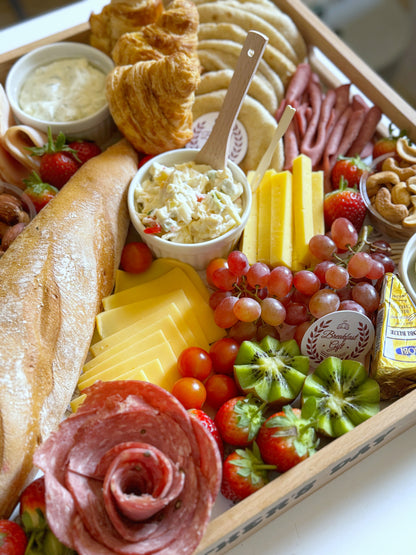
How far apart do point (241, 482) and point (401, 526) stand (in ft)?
1.36

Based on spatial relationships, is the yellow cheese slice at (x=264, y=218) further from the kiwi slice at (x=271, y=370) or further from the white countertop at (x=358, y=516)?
the white countertop at (x=358, y=516)

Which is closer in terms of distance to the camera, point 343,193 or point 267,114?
point 343,193

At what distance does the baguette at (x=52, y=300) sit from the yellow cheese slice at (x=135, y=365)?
4 cm

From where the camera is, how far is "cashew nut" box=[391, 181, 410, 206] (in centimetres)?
149

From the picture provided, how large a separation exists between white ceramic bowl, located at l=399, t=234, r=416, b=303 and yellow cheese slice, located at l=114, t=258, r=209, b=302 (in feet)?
1.68

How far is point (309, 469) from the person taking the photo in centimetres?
108

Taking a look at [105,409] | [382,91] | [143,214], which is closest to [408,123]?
[382,91]

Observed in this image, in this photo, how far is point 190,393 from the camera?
123 cm

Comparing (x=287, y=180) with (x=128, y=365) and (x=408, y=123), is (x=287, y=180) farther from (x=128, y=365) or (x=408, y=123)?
(x=128, y=365)

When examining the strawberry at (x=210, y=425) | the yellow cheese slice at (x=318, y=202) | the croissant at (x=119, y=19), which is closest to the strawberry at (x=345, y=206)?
the yellow cheese slice at (x=318, y=202)

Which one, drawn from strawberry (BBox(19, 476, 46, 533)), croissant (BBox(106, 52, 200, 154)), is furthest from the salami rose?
croissant (BBox(106, 52, 200, 154))

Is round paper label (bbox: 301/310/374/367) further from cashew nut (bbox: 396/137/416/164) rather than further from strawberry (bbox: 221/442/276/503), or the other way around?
cashew nut (bbox: 396/137/416/164)

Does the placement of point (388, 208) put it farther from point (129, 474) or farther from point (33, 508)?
point (33, 508)

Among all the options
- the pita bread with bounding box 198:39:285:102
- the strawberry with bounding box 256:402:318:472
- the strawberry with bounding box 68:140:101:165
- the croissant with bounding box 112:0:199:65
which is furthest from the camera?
the pita bread with bounding box 198:39:285:102
